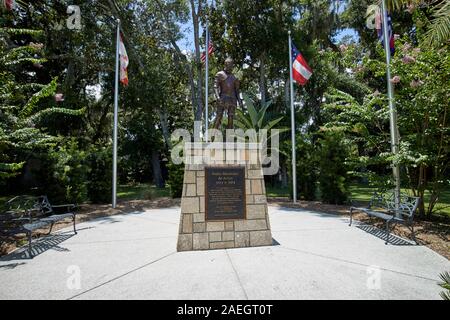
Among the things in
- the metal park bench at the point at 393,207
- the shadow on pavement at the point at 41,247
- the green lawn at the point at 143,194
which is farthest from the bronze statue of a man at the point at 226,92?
the green lawn at the point at 143,194

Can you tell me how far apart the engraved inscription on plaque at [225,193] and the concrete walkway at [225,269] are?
0.70m

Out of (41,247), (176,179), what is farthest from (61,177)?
(176,179)

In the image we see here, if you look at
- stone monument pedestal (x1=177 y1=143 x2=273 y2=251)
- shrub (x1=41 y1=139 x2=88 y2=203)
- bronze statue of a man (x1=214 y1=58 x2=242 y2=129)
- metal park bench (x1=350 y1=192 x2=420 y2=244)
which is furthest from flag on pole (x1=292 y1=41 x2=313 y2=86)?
shrub (x1=41 y1=139 x2=88 y2=203)

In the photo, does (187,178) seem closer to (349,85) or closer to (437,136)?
(437,136)

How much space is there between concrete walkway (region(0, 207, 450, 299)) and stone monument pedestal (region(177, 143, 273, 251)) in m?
0.32

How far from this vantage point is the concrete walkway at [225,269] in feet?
11.6

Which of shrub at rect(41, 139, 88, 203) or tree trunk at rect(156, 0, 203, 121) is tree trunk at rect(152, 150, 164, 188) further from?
shrub at rect(41, 139, 88, 203)

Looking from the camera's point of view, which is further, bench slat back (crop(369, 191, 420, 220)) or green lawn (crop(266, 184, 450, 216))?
green lawn (crop(266, 184, 450, 216))

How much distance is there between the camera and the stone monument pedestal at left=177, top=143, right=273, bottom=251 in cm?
540

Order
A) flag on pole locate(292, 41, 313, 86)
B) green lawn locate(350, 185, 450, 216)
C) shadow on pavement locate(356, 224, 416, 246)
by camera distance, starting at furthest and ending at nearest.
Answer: flag on pole locate(292, 41, 313, 86), green lawn locate(350, 185, 450, 216), shadow on pavement locate(356, 224, 416, 246)

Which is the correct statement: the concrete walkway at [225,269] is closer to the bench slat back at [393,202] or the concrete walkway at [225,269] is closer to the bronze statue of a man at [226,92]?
the bench slat back at [393,202]

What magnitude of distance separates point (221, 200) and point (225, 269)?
1549 mm

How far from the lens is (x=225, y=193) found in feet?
18.5

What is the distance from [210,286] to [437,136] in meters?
7.15
